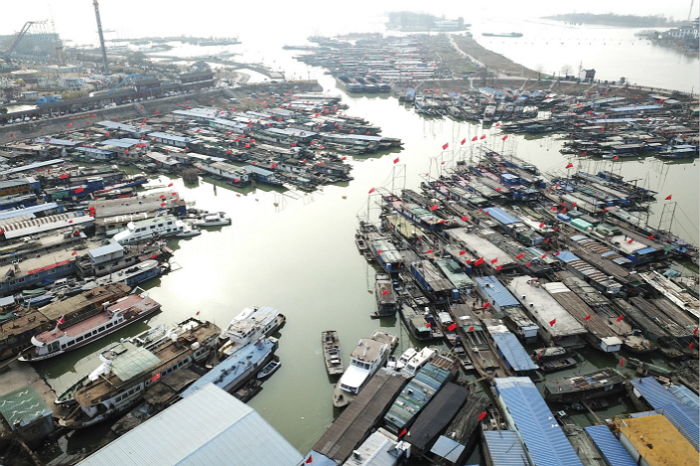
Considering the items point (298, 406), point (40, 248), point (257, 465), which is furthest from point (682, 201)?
point (40, 248)

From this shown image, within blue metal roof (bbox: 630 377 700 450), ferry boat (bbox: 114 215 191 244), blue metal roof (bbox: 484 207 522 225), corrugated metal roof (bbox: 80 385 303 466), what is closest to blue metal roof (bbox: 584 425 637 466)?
blue metal roof (bbox: 630 377 700 450)

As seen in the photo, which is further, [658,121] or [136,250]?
[658,121]

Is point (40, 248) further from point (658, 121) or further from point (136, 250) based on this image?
point (658, 121)

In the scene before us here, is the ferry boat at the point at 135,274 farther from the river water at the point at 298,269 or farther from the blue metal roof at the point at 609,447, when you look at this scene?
the blue metal roof at the point at 609,447

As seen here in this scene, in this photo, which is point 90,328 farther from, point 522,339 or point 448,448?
point 522,339

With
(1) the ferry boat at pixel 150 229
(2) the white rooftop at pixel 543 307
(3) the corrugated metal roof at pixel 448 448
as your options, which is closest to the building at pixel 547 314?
(2) the white rooftop at pixel 543 307

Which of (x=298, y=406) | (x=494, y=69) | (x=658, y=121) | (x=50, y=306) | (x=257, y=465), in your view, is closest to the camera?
(x=257, y=465)
